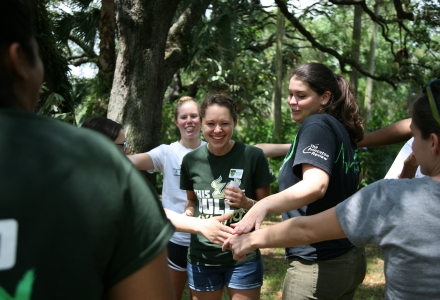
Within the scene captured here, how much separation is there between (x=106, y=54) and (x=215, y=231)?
6061mm

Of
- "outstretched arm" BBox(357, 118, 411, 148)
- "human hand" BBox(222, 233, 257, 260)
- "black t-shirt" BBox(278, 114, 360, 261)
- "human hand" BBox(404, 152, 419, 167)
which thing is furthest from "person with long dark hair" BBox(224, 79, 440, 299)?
"outstretched arm" BBox(357, 118, 411, 148)

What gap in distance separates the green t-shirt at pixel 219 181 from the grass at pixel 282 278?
2.28 meters

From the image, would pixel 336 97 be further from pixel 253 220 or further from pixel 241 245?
pixel 241 245

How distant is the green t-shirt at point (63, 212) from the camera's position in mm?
913

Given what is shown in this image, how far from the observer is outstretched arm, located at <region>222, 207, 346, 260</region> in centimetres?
177

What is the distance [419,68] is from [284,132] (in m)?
4.28

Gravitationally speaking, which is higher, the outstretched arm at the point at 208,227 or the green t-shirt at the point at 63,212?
the green t-shirt at the point at 63,212

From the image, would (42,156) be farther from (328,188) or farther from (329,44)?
(329,44)

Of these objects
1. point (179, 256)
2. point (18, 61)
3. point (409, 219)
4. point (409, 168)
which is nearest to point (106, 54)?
point (179, 256)

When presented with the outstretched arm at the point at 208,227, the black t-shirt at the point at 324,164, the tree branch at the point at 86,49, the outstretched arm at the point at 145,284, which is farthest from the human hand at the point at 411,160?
the tree branch at the point at 86,49

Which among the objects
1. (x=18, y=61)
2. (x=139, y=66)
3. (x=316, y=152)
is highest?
(x=139, y=66)

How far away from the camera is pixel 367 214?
65.4 inches

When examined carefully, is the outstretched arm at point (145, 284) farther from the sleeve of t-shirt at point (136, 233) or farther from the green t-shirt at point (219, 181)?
the green t-shirt at point (219, 181)

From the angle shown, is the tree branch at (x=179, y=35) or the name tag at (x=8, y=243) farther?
the tree branch at (x=179, y=35)
